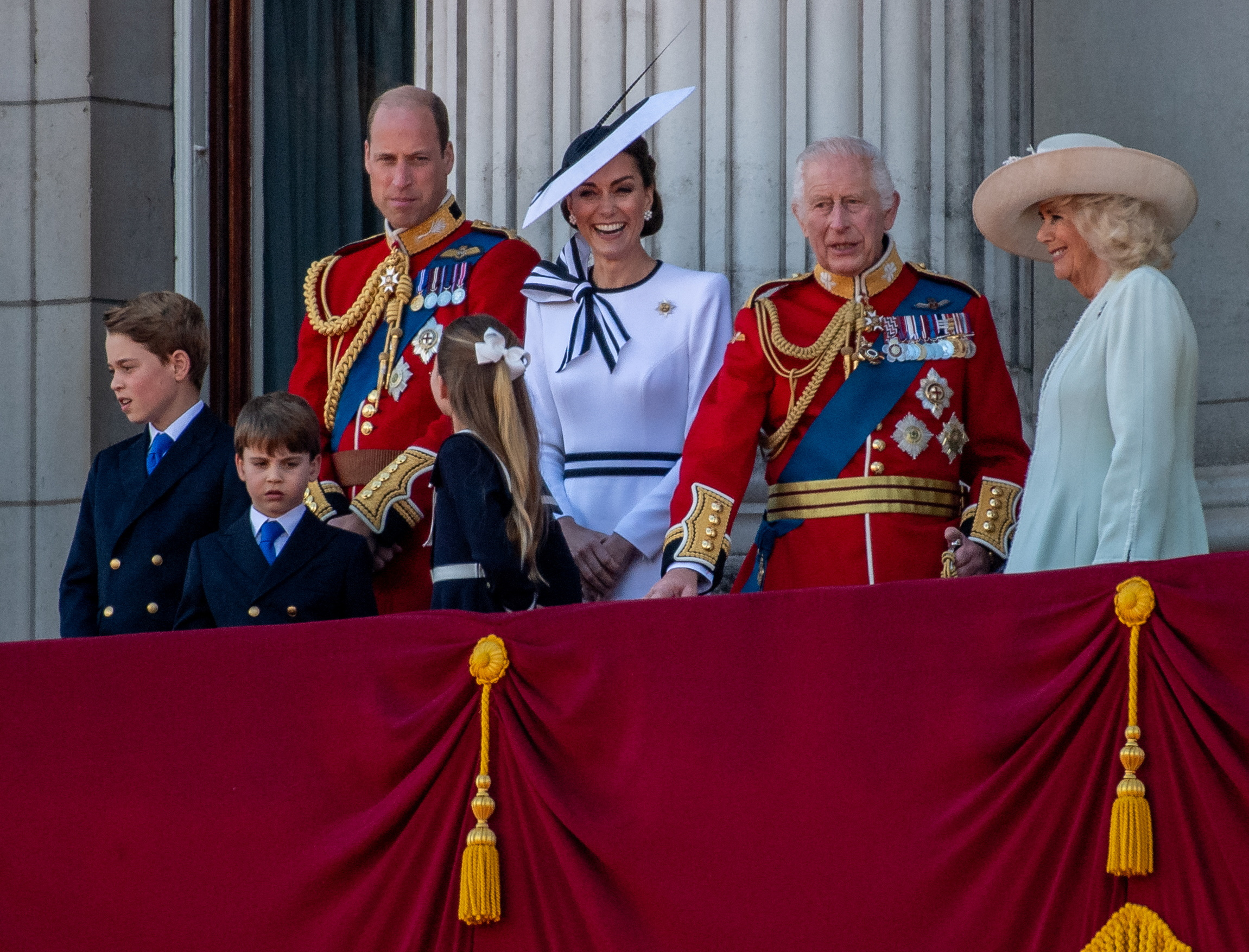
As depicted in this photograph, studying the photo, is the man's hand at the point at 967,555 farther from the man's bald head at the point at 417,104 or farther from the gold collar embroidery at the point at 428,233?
the man's bald head at the point at 417,104

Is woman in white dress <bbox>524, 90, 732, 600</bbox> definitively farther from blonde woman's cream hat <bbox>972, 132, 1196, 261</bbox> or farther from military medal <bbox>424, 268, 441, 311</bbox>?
blonde woman's cream hat <bbox>972, 132, 1196, 261</bbox>

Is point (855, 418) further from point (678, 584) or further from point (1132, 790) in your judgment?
point (1132, 790)

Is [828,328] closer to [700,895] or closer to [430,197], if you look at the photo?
[430,197]

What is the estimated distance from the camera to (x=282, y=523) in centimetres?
462

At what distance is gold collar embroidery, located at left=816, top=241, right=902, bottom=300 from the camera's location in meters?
4.70

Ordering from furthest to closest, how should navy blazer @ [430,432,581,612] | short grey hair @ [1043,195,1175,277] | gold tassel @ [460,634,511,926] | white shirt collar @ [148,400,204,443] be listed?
white shirt collar @ [148,400,204,443]
navy blazer @ [430,432,581,612]
short grey hair @ [1043,195,1175,277]
gold tassel @ [460,634,511,926]

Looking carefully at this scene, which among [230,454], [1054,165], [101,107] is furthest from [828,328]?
[101,107]

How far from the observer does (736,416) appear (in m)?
4.57

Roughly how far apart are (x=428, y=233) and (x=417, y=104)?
306mm

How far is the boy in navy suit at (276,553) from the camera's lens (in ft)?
15.0

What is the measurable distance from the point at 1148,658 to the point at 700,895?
836mm

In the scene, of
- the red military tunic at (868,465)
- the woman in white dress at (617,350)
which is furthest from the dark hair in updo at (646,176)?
the red military tunic at (868,465)

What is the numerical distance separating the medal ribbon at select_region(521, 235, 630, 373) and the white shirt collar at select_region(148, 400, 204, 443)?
0.84 metres

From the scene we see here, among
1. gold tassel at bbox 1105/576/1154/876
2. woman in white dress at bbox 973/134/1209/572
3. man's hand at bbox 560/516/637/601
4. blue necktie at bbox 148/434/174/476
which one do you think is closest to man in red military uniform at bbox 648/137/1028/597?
man's hand at bbox 560/516/637/601
